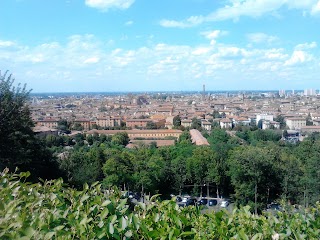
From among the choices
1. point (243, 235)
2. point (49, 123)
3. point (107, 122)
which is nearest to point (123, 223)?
point (243, 235)

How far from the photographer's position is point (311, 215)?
183cm

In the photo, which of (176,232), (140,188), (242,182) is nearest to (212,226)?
(176,232)

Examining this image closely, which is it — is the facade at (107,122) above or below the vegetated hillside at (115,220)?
below

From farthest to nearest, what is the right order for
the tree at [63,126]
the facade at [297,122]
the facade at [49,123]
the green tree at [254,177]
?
the facade at [297,122] < the facade at [49,123] < the tree at [63,126] < the green tree at [254,177]

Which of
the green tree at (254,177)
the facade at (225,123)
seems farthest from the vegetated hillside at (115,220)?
the facade at (225,123)

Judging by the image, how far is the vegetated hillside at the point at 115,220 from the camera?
132cm

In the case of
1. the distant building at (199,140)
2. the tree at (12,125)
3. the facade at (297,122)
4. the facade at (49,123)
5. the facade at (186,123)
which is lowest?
the facade at (297,122)

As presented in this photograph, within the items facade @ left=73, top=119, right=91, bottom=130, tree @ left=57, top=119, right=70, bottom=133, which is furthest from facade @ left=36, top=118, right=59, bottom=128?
facade @ left=73, top=119, right=91, bottom=130

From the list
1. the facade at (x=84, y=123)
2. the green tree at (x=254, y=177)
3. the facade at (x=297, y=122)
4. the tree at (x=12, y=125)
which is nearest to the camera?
the tree at (x=12, y=125)

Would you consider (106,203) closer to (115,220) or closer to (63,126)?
(115,220)

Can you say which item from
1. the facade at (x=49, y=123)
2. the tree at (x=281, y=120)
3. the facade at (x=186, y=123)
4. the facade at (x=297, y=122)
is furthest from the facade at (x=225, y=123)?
the facade at (x=49, y=123)

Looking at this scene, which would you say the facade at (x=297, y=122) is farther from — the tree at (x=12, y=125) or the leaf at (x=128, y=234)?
the leaf at (x=128, y=234)

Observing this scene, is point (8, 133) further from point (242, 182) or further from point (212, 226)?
point (242, 182)

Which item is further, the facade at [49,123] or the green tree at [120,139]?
the facade at [49,123]
